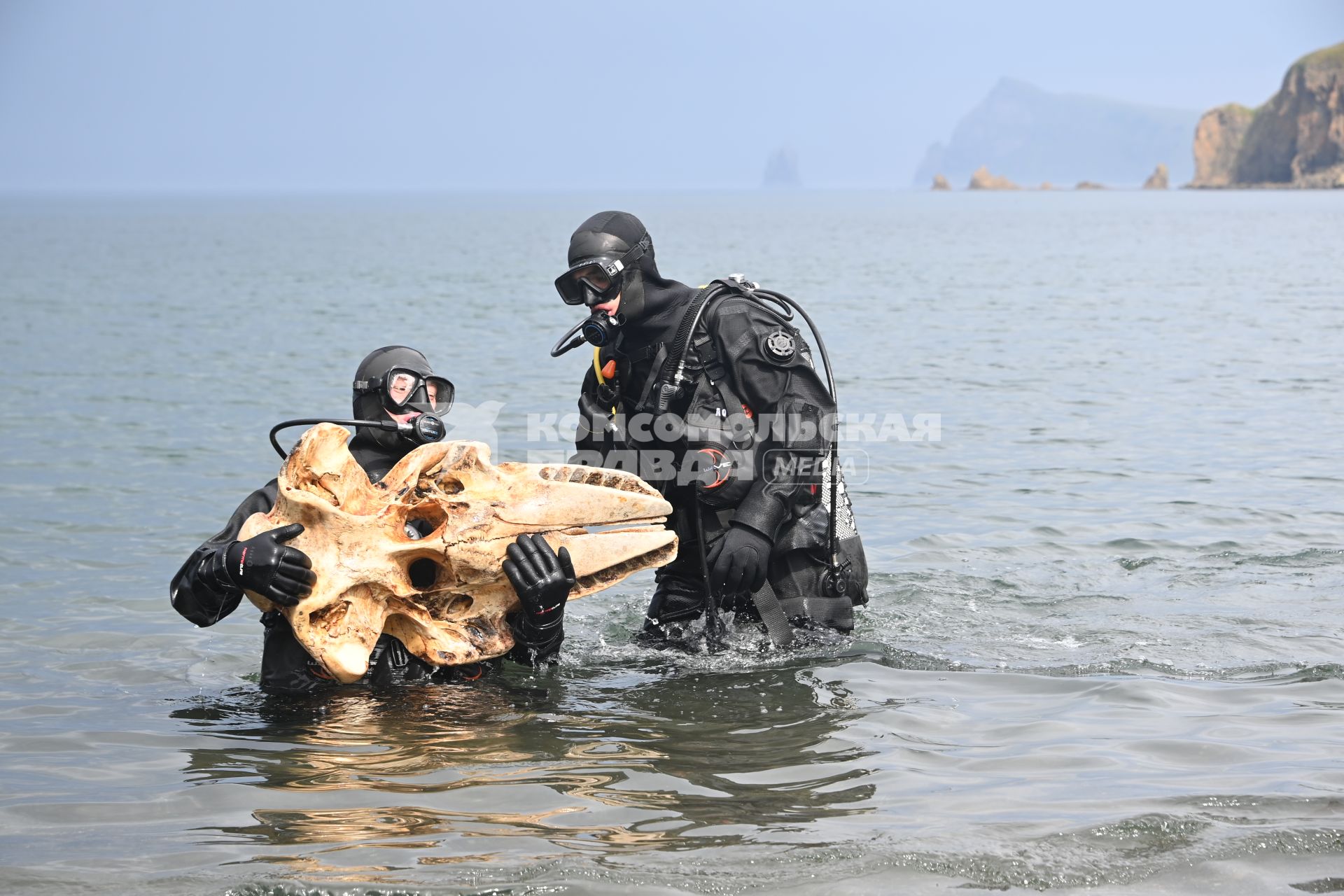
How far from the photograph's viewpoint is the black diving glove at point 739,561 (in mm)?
6078

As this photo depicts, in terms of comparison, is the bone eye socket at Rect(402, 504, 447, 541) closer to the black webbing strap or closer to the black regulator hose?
the black regulator hose

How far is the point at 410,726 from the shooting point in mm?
5738

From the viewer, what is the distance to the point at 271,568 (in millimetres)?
5035

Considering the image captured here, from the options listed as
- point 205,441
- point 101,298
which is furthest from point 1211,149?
point 205,441

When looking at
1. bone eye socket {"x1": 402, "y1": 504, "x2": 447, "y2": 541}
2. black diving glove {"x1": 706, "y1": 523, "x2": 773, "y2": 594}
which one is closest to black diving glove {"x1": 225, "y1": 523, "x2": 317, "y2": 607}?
bone eye socket {"x1": 402, "y1": 504, "x2": 447, "y2": 541}

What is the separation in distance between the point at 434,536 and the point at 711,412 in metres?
1.53

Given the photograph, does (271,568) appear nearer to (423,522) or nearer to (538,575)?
(423,522)

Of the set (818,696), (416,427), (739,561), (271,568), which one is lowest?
(818,696)

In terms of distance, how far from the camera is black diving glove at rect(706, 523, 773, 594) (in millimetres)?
6078

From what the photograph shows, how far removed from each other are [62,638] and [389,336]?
19508mm

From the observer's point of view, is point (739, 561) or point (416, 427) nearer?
point (416, 427)

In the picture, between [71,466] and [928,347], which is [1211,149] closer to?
[928,347]

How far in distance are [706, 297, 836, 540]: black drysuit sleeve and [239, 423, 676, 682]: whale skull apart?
672 millimetres

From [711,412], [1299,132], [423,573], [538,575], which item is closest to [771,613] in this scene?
[711,412]
